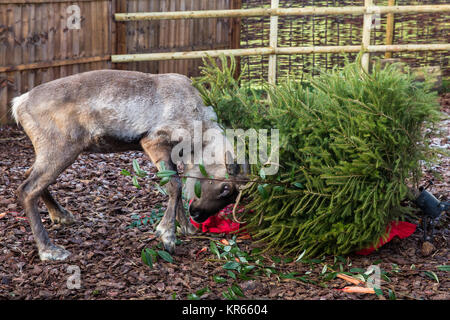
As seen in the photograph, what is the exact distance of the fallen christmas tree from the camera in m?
4.18

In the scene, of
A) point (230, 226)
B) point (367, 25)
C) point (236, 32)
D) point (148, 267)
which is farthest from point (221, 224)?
point (236, 32)

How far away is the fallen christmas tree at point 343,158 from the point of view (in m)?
4.18

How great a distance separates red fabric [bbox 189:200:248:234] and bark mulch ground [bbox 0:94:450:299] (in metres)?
0.09

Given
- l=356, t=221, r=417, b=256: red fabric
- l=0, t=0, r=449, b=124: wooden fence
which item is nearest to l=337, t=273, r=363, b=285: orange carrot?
l=356, t=221, r=417, b=256: red fabric

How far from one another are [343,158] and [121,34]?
19.1 ft

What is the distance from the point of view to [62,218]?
5.05 metres

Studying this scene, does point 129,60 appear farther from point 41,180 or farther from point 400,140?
point 400,140

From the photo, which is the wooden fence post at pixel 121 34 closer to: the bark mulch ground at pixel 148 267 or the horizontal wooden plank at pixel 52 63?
the horizontal wooden plank at pixel 52 63

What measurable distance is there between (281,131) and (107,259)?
157cm

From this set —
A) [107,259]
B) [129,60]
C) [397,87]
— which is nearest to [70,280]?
[107,259]

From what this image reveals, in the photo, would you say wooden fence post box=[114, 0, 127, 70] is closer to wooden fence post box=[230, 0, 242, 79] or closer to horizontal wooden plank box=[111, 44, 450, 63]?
horizontal wooden plank box=[111, 44, 450, 63]

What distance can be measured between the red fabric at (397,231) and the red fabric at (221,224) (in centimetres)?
102

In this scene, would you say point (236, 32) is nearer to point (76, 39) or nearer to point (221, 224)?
point (76, 39)

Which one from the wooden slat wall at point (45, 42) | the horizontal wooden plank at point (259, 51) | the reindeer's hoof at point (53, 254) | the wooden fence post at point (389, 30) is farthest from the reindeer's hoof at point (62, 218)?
the wooden fence post at point (389, 30)
